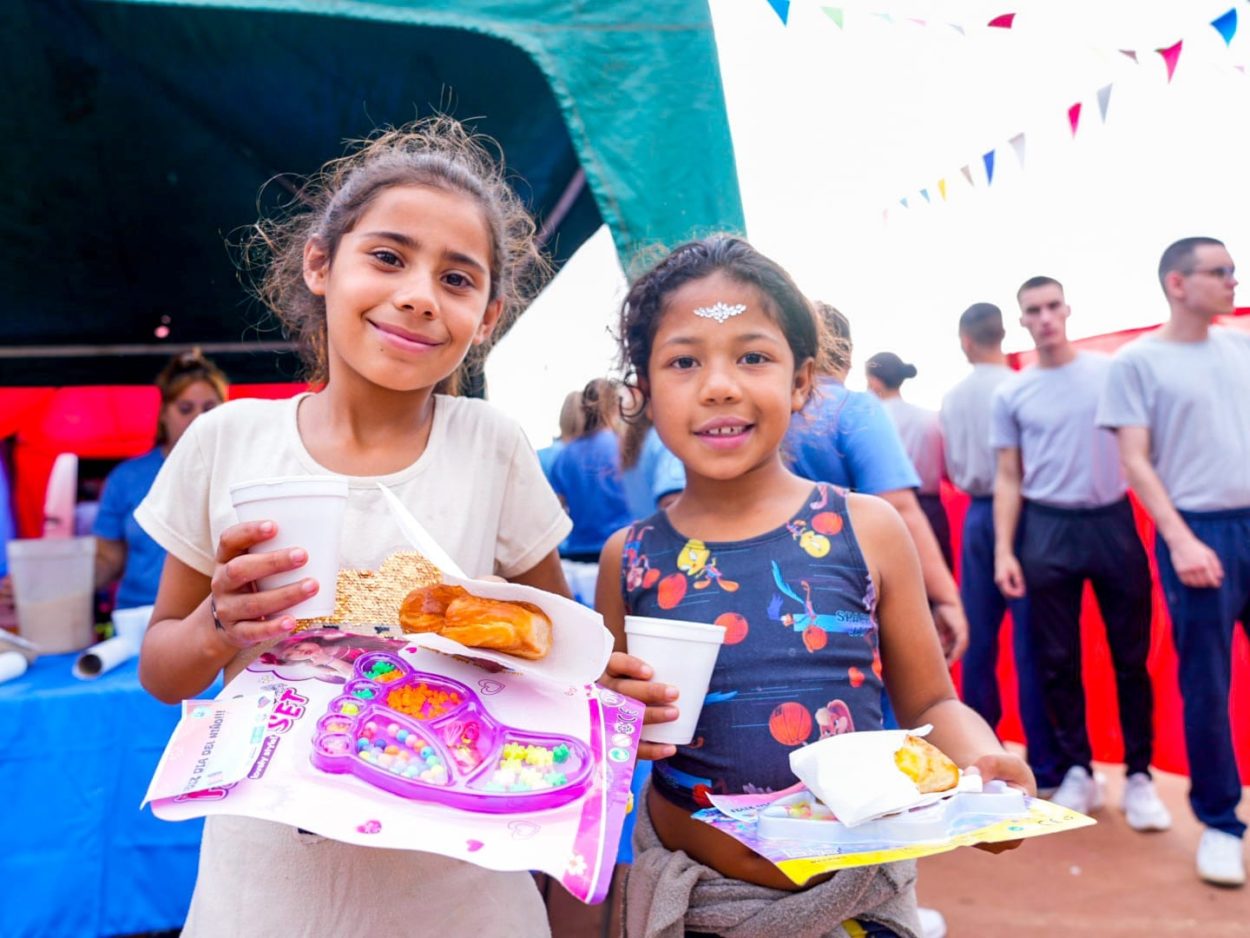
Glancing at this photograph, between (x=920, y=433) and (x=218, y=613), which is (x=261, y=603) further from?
(x=920, y=433)

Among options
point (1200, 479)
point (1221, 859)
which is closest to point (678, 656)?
point (1200, 479)

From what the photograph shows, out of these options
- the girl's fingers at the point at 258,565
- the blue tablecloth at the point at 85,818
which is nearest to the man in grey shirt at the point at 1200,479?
the girl's fingers at the point at 258,565

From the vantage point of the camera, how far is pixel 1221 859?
3139mm

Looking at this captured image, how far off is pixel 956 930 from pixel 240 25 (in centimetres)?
404

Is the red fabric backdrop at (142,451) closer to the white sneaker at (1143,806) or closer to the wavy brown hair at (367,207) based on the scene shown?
the white sneaker at (1143,806)

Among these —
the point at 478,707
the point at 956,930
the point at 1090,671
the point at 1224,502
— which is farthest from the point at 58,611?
the point at 1090,671

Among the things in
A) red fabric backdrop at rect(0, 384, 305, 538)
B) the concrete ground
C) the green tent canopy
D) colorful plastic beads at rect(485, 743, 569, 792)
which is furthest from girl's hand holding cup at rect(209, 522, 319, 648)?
red fabric backdrop at rect(0, 384, 305, 538)

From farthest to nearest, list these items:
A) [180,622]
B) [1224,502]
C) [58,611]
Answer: [1224,502]
[58,611]
[180,622]

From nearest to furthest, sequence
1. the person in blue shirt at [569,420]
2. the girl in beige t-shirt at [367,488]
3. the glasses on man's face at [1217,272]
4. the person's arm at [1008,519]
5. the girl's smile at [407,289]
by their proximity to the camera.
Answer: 1. the girl in beige t-shirt at [367,488]
2. the girl's smile at [407,289]
3. the glasses on man's face at [1217,272]
4. the person's arm at [1008,519]
5. the person in blue shirt at [569,420]

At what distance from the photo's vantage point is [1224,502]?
3.21 metres

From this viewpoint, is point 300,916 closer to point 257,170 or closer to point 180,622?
point 180,622

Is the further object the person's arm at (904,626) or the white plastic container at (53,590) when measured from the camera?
the white plastic container at (53,590)

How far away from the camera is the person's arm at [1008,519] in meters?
3.96

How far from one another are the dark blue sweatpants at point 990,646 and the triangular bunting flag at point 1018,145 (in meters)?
2.49
